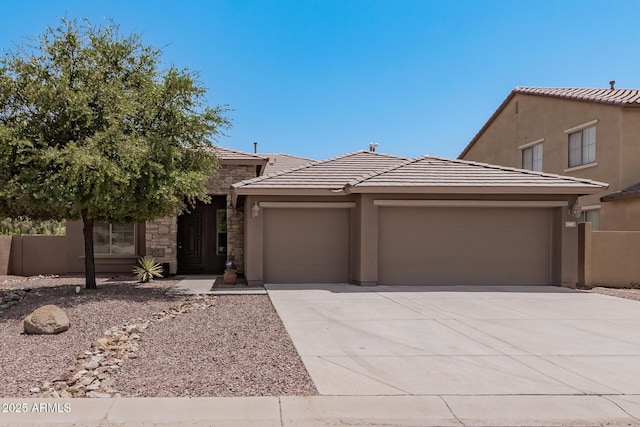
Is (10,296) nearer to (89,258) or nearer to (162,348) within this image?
(89,258)

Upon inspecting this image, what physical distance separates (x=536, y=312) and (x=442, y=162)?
616cm

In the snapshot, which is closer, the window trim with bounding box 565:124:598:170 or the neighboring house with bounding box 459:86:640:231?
the neighboring house with bounding box 459:86:640:231

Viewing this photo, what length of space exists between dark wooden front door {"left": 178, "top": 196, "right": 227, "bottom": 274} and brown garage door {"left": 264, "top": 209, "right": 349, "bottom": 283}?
11.9 ft

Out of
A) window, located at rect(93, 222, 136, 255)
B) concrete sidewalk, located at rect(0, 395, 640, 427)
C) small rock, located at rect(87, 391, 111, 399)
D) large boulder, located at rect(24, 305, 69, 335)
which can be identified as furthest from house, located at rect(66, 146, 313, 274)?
concrete sidewalk, located at rect(0, 395, 640, 427)

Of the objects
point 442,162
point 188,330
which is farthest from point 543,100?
point 188,330

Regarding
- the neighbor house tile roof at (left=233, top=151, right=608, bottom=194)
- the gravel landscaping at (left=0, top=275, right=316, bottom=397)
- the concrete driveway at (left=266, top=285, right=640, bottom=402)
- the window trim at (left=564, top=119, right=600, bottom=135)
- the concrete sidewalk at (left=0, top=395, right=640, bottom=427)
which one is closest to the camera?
the concrete sidewalk at (left=0, top=395, right=640, bottom=427)

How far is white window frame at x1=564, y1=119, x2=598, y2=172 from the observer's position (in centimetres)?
1689

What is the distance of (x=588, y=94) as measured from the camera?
1788 centimetres

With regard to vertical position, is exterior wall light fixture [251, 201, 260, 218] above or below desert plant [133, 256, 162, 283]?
above

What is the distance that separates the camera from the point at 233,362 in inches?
221

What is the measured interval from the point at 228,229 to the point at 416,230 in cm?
635

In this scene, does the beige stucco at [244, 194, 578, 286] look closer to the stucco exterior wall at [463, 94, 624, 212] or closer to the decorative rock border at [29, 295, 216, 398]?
the stucco exterior wall at [463, 94, 624, 212]

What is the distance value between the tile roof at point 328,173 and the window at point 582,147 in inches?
292

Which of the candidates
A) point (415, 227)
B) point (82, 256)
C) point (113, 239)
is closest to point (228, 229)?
point (113, 239)
